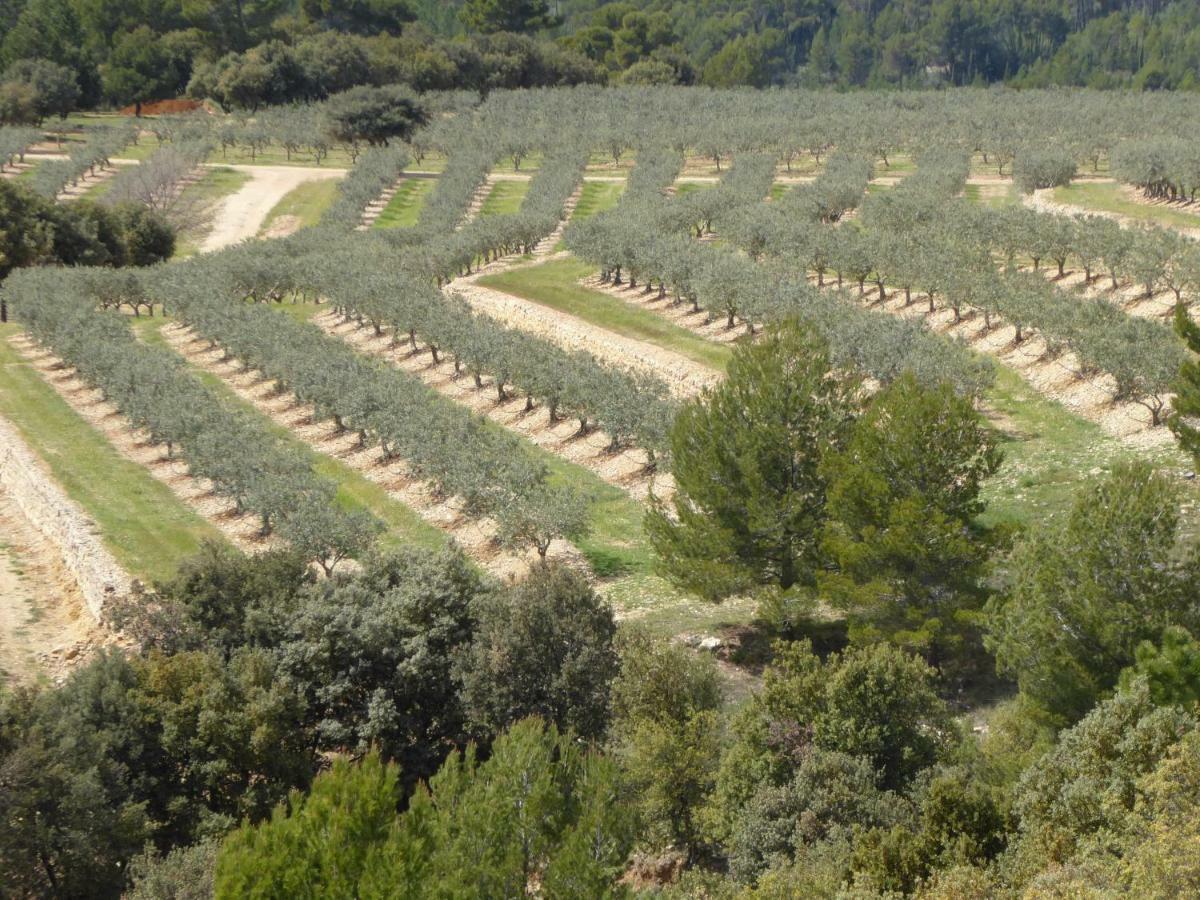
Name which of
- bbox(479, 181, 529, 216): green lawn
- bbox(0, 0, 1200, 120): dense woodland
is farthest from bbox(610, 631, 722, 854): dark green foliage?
bbox(0, 0, 1200, 120): dense woodland

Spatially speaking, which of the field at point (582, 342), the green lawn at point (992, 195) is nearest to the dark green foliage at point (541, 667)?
the field at point (582, 342)

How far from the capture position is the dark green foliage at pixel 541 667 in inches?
1254

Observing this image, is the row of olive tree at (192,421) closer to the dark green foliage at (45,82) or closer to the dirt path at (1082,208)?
the dirt path at (1082,208)

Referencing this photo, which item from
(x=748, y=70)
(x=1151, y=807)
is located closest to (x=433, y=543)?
(x=1151, y=807)

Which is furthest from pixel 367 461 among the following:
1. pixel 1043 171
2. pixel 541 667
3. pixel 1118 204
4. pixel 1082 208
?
pixel 1043 171

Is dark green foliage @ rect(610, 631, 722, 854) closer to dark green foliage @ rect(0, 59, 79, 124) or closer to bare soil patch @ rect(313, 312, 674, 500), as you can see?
bare soil patch @ rect(313, 312, 674, 500)

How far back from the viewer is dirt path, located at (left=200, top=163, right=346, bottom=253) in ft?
358

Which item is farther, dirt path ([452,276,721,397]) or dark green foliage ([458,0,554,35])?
dark green foliage ([458,0,554,35])

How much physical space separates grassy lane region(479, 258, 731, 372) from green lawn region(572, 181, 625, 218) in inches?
663

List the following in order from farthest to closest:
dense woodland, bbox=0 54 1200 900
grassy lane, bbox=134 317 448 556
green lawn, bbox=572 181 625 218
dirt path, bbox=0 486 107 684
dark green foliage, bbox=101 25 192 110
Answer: dark green foliage, bbox=101 25 192 110 < green lawn, bbox=572 181 625 218 < grassy lane, bbox=134 317 448 556 < dirt path, bbox=0 486 107 684 < dense woodland, bbox=0 54 1200 900

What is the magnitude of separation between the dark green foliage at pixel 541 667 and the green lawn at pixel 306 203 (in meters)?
81.3

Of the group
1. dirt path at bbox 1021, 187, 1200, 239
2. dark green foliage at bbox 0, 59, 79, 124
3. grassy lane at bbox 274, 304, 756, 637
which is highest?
dark green foliage at bbox 0, 59, 79, 124

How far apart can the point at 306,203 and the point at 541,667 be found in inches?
3574

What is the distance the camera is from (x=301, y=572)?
37094mm
